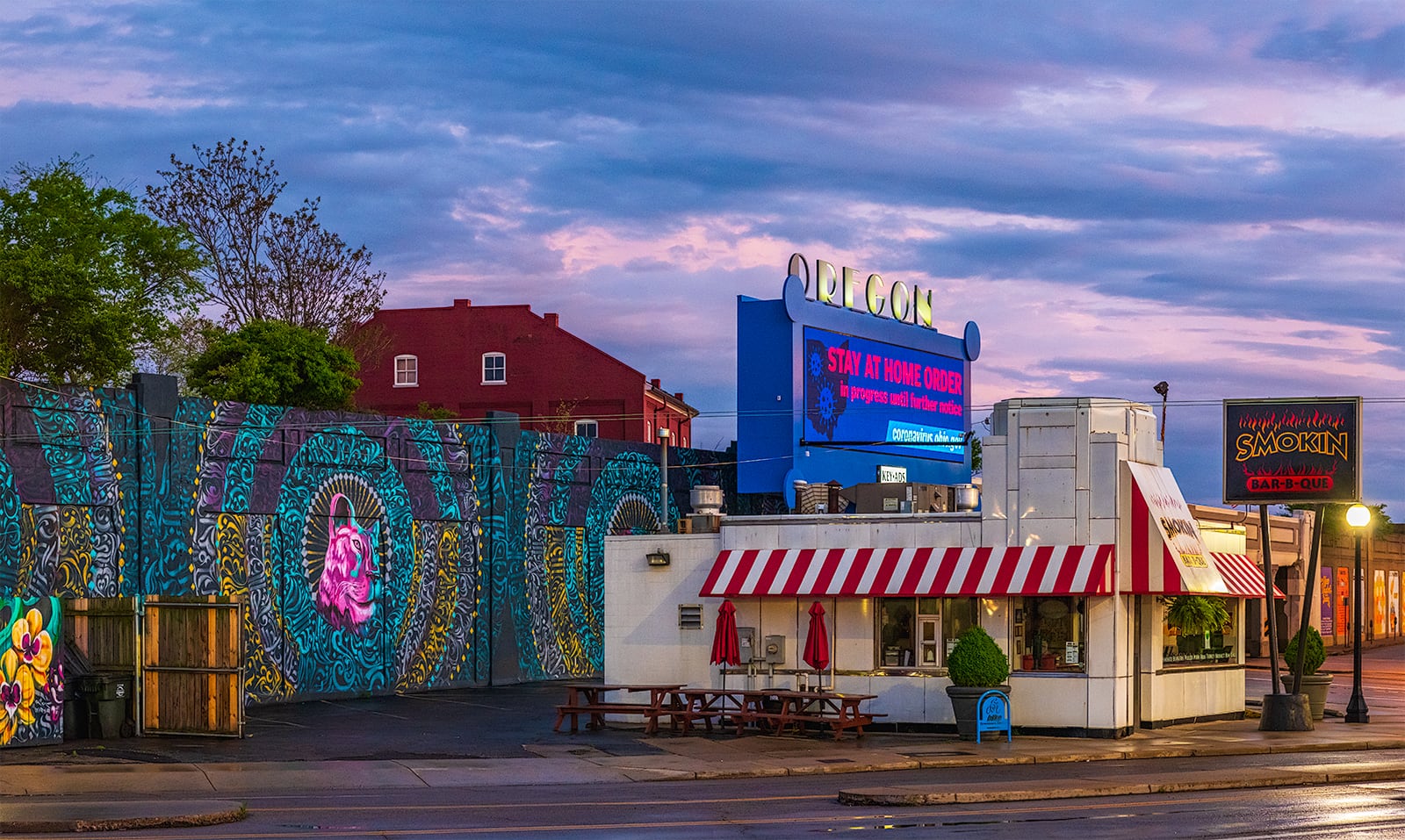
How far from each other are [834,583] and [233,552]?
1314cm

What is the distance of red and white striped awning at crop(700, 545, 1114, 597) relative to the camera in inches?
1112

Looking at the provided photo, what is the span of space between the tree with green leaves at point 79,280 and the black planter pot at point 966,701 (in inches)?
960

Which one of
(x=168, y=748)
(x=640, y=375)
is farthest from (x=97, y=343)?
(x=640, y=375)

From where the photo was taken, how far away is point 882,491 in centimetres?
3738

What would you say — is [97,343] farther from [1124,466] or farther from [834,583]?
[1124,466]

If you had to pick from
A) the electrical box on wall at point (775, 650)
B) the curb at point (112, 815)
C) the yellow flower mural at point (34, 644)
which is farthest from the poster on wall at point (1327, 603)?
the curb at point (112, 815)

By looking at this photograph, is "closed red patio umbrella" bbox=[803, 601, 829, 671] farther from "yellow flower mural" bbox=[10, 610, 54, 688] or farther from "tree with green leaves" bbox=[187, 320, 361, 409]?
"tree with green leaves" bbox=[187, 320, 361, 409]

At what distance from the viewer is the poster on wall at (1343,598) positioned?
64938 mm

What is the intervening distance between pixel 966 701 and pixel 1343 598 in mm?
43295

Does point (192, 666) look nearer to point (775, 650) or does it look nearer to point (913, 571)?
point (775, 650)

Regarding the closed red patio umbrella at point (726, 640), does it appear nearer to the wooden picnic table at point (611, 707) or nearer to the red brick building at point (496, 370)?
the wooden picnic table at point (611, 707)

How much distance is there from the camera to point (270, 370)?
52281 millimetres

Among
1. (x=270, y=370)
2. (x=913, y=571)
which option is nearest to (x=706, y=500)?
(x=913, y=571)

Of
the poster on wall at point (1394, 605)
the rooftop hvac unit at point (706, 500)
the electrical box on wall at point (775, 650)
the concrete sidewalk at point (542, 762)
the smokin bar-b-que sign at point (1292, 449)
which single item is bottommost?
the poster on wall at point (1394, 605)
